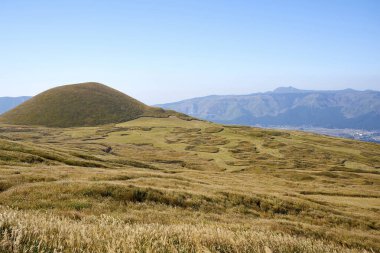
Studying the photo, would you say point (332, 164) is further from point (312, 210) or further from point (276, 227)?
point (276, 227)

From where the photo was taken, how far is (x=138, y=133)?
186625mm

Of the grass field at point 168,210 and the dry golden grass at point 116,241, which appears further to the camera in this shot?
the grass field at point 168,210

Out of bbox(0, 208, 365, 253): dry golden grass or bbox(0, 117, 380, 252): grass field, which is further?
bbox(0, 117, 380, 252): grass field

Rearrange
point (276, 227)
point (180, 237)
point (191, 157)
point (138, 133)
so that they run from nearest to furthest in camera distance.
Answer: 1. point (180, 237)
2. point (276, 227)
3. point (191, 157)
4. point (138, 133)

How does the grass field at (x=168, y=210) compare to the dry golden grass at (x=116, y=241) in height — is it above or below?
below

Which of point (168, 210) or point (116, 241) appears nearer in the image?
point (116, 241)

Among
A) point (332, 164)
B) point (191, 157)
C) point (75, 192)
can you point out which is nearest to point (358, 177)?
point (332, 164)

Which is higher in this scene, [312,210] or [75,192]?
[75,192]

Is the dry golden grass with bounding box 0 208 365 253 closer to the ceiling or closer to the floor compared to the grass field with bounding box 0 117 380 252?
closer to the ceiling

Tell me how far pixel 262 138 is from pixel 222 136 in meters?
21.4

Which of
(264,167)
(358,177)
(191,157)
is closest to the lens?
(358,177)

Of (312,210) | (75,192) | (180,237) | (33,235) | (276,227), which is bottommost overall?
(312,210)

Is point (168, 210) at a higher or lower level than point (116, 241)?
lower

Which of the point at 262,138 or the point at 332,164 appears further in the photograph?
the point at 262,138
